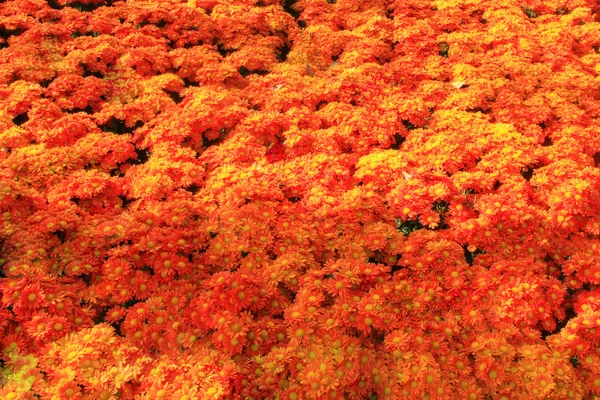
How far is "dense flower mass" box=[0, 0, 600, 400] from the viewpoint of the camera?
3.11 meters

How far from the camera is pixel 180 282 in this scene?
3.61m

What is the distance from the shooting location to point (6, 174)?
165 inches

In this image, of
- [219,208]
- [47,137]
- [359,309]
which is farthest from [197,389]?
[47,137]

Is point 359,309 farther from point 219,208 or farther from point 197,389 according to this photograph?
point 219,208

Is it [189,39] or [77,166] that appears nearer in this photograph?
[77,166]

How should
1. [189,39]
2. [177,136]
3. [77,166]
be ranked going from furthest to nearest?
[189,39] < [177,136] < [77,166]

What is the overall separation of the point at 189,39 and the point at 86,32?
1405 mm

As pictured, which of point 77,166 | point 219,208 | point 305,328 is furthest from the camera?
point 77,166

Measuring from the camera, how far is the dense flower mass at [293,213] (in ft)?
10.2

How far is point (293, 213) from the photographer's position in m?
4.07

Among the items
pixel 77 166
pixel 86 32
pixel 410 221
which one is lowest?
pixel 410 221

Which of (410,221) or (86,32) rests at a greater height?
(86,32)

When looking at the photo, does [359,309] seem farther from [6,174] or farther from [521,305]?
[6,174]

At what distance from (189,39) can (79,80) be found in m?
1.65
